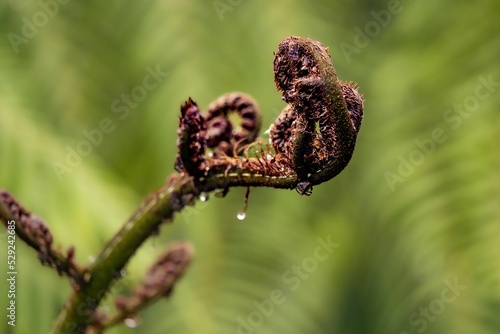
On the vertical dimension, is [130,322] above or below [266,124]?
below

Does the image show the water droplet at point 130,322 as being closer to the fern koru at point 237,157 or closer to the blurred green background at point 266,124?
the fern koru at point 237,157

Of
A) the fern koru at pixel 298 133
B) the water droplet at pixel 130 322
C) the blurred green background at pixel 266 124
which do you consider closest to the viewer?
the fern koru at pixel 298 133

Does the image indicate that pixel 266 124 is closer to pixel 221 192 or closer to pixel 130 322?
pixel 130 322

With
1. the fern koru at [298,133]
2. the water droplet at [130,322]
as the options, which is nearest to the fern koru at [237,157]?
the fern koru at [298,133]

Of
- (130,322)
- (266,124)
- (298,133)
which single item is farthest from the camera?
(266,124)

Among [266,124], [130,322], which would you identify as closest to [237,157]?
[130,322]

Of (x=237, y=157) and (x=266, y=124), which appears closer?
(x=237, y=157)

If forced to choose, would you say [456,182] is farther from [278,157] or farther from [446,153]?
[278,157]

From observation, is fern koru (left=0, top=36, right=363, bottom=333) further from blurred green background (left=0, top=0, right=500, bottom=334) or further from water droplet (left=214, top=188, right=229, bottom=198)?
blurred green background (left=0, top=0, right=500, bottom=334)

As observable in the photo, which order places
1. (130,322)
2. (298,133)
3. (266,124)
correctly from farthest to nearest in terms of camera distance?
(266,124) → (130,322) → (298,133)

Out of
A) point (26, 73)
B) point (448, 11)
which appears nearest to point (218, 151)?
point (26, 73)
